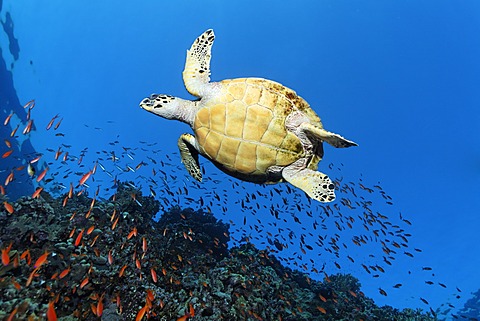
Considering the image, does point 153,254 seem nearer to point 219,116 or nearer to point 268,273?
point 268,273

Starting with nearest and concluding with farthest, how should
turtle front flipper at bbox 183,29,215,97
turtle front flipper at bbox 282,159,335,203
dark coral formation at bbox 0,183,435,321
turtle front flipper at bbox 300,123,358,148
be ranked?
turtle front flipper at bbox 300,123,358,148
turtle front flipper at bbox 282,159,335,203
turtle front flipper at bbox 183,29,215,97
dark coral formation at bbox 0,183,435,321

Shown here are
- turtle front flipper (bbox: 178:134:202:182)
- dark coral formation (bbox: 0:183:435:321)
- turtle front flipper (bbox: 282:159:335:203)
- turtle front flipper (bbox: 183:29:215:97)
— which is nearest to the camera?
turtle front flipper (bbox: 282:159:335:203)

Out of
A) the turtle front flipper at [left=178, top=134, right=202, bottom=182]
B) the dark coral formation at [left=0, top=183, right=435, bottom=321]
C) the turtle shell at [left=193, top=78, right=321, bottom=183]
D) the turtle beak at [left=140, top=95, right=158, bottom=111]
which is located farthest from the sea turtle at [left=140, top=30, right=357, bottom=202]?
the dark coral formation at [left=0, top=183, right=435, bottom=321]

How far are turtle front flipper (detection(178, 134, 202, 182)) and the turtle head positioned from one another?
40 centimetres

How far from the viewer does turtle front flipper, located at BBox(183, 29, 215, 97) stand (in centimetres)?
502

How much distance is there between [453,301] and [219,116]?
64.9 meters

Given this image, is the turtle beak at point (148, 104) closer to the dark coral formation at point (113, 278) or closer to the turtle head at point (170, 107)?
the turtle head at point (170, 107)

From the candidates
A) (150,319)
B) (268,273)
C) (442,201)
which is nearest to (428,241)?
(442,201)

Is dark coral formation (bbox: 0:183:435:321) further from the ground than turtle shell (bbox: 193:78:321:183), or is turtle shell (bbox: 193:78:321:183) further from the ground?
turtle shell (bbox: 193:78:321:183)

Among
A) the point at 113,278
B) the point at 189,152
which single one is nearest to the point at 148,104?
the point at 189,152

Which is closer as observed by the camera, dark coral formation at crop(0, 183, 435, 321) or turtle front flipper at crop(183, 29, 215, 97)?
turtle front flipper at crop(183, 29, 215, 97)

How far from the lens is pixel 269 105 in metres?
4.32

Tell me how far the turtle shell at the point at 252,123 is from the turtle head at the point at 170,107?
0.48m

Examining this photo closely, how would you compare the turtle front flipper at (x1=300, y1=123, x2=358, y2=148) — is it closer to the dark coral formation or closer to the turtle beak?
the turtle beak
